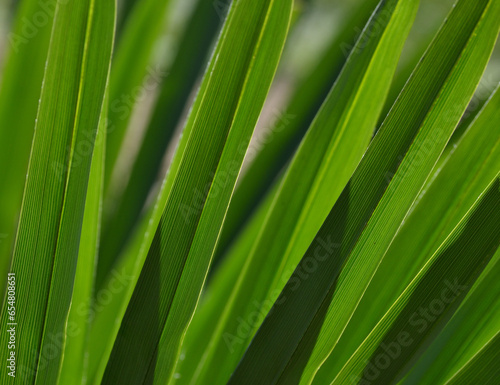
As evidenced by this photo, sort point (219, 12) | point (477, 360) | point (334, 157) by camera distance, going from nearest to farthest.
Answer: point (477, 360) < point (334, 157) < point (219, 12)

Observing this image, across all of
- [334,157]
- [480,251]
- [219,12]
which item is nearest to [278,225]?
[334,157]

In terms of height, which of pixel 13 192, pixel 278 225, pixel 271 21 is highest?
pixel 271 21

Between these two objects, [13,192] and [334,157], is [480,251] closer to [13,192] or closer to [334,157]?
[334,157]

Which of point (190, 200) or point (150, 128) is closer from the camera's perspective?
point (190, 200)

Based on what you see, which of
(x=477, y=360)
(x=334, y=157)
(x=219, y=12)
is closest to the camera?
(x=477, y=360)

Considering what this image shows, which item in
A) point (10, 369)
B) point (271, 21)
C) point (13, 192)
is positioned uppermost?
point (271, 21)

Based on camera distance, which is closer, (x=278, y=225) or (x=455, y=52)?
(x=455, y=52)

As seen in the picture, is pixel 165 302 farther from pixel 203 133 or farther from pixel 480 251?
pixel 480 251

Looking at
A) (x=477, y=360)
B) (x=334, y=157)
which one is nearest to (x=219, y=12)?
(x=334, y=157)

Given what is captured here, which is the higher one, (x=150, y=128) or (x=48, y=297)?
(x=150, y=128)
